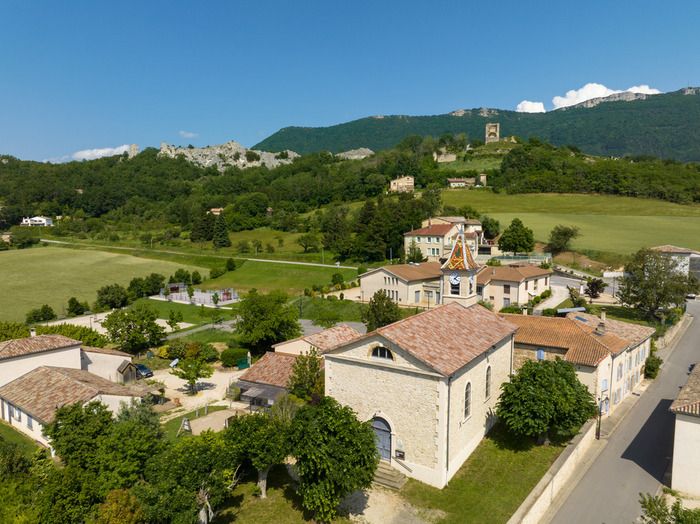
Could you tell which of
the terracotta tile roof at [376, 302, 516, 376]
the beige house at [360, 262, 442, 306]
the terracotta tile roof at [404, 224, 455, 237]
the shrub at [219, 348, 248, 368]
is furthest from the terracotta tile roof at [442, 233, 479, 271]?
the terracotta tile roof at [404, 224, 455, 237]

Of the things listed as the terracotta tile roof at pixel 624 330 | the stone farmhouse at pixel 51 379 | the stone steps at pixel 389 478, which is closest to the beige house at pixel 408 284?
the terracotta tile roof at pixel 624 330

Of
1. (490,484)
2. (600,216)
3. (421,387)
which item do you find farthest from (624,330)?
(600,216)

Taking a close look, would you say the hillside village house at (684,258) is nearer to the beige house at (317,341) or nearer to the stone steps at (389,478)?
the beige house at (317,341)

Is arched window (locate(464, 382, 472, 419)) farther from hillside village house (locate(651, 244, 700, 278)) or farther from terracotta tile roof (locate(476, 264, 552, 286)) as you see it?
hillside village house (locate(651, 244, 700, 278))

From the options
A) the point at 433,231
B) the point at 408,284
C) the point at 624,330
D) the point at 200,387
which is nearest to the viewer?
the point at 624,330

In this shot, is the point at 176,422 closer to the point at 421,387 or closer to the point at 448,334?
the point at 421,387

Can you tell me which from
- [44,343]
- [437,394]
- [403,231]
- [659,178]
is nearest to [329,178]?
[403,231]
